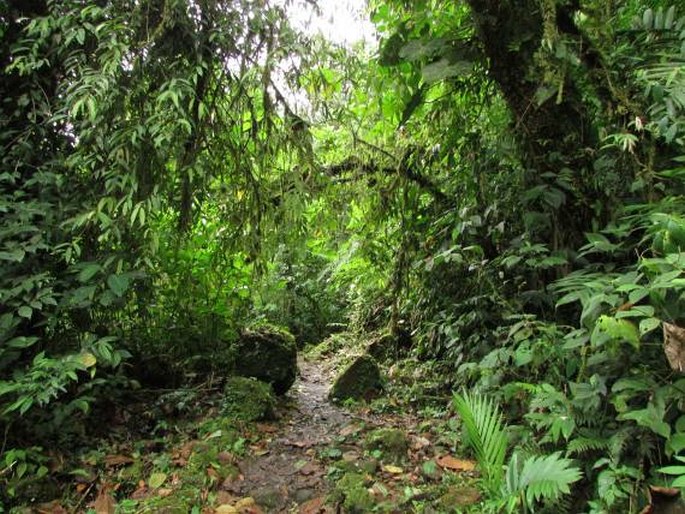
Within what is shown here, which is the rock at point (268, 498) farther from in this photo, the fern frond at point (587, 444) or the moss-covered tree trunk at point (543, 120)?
the moss-covered tree trunk at point (543, 120)

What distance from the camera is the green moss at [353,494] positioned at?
2951 mm

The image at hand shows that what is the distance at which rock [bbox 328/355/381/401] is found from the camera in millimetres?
5188

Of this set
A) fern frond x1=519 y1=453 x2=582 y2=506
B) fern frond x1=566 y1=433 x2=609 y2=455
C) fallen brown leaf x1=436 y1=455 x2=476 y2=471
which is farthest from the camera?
fallen brown leaf x1=436 y1=455 x2=476 y2=471

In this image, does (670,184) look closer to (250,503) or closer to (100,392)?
(250,503)

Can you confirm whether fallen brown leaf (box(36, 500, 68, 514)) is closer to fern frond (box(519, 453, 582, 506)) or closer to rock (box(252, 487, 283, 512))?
rock (box(252, 487, 283, 512))

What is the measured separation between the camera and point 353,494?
A: 119 inches

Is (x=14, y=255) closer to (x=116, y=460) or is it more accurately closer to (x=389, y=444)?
(x=116, y=460)

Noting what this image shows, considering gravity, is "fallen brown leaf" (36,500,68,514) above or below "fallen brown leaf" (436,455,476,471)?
below

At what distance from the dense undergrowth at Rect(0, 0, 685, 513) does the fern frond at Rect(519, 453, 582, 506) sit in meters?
0.02

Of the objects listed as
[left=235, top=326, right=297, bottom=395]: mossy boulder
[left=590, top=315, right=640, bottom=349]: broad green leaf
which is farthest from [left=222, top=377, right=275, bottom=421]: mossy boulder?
[left=590, top=315, right=640, bottom=349]: broad green leaf

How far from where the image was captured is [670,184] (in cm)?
291

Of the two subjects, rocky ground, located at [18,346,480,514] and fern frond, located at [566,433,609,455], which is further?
rocky ground, located at [18,346,480,514]

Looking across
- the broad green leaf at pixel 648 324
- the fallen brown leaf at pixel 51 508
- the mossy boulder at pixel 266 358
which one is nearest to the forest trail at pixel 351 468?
the mossy boulder at pixel 266 358

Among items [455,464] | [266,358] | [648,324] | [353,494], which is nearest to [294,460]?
[353,494]
